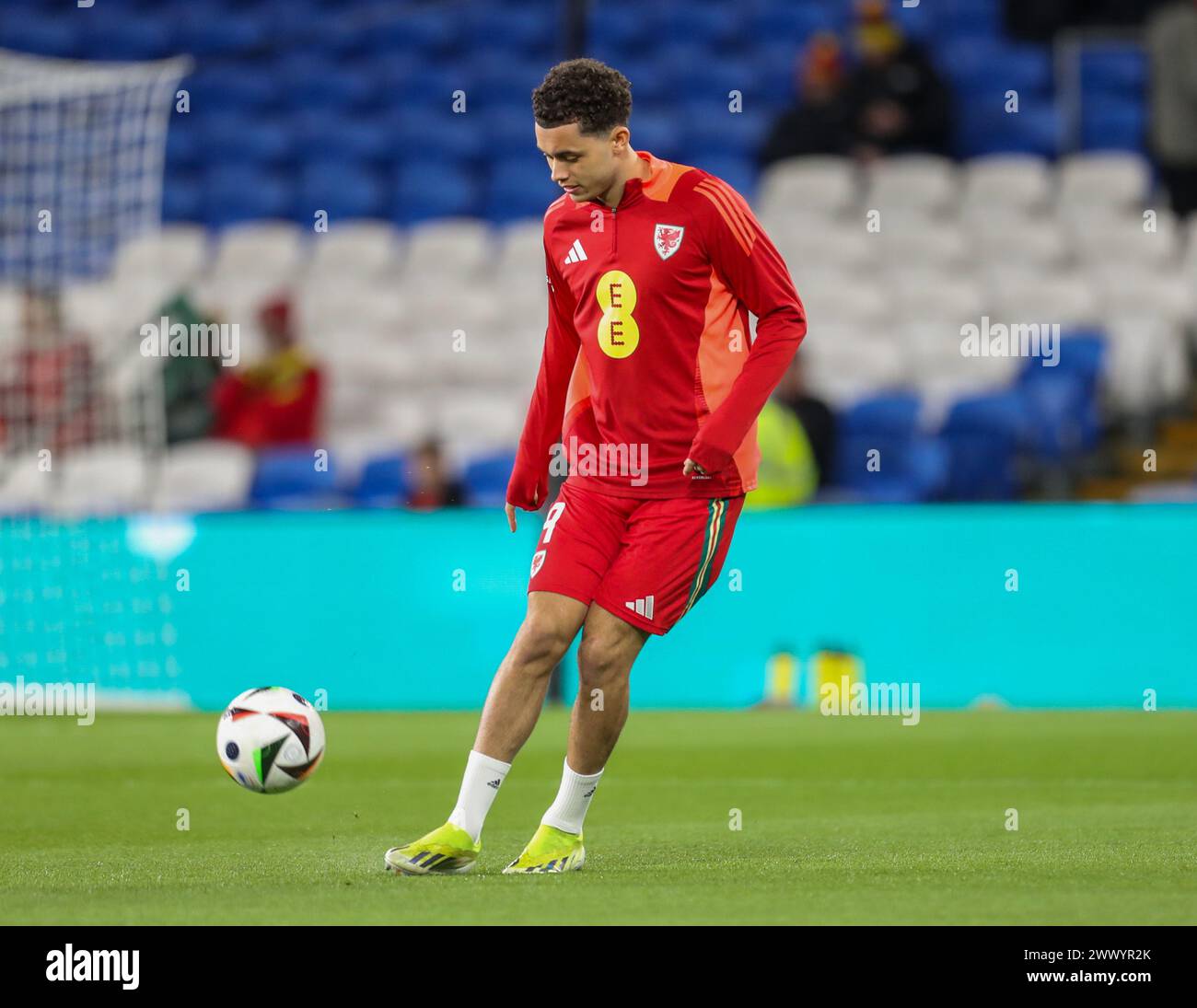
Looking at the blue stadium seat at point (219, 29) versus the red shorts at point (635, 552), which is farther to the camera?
the blue stadium seat at point (219, 29)

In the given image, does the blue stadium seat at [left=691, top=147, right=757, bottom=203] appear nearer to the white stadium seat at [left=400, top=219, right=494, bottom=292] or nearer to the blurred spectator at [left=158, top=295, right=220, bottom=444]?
the white stadium seat at [left=400, top=219, right=494, bottom=292]

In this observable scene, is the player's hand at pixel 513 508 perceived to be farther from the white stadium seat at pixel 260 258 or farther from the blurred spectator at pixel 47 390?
the white stadium seat at pixel 260 258

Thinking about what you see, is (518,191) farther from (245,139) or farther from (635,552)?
(635,552)

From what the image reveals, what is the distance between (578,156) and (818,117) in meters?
11.8

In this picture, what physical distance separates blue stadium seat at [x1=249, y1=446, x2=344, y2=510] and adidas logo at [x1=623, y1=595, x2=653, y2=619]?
30.6ft

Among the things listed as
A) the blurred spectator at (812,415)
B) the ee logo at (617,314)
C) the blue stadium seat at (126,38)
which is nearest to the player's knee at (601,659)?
the ee logo at (617,314)

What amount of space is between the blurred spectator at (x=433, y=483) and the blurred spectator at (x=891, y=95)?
5.36 metres

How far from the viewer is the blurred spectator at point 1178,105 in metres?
17.1

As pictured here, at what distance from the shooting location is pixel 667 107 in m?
19.1

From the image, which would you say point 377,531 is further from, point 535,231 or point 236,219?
point 236,219

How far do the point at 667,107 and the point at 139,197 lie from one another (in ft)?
18.1

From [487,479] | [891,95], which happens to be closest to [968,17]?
[891,95]

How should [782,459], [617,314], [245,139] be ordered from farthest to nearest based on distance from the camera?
[245,139]
[782,459]
[617,314]

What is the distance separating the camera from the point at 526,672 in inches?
242
